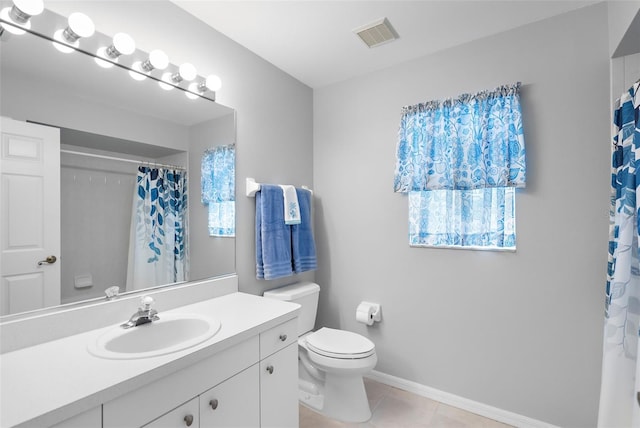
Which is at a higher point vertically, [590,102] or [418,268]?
[590,102]

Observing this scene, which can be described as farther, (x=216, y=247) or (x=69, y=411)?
(x=216, y=247)

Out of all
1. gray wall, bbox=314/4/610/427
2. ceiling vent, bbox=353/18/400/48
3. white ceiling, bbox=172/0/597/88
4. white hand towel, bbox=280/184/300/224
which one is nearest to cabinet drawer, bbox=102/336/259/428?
white hand towel, bbox=280/184/300/224

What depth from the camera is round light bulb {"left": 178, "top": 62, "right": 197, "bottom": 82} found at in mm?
1611

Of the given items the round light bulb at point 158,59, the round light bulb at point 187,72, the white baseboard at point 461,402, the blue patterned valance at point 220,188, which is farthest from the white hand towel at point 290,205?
the white baseboard at point 461,402

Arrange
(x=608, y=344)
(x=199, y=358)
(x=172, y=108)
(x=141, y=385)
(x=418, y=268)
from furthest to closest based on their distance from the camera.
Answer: (x=418, y=268) < (x=172, y=108) < (x=608, y=344) < (x=199, y=358) < (x=141, y=385)

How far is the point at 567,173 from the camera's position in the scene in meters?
1.71

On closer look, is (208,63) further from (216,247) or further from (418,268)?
(418,268)

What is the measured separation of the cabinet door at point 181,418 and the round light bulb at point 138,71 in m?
1.48

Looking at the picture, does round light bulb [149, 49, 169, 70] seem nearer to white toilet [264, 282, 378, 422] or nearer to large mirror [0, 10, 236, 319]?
large mirror [0, 10, 236, 319]

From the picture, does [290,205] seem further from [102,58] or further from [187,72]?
[102,58]

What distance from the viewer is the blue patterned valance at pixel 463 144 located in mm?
1805

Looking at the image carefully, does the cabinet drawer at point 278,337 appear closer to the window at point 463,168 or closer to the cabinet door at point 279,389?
the cabinet door at point 279,389

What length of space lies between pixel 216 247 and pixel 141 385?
100 centimetres

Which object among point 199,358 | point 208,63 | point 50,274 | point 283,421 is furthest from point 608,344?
point 208,63
